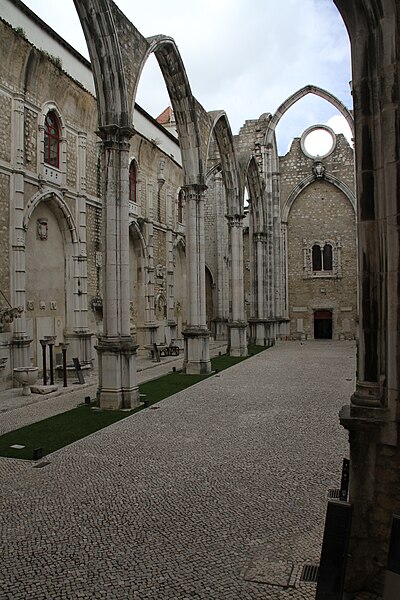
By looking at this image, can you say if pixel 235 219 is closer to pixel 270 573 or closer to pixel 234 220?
pixel 234 220

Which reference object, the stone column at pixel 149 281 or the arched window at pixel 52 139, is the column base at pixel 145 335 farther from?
the arched window at pixel 52 139

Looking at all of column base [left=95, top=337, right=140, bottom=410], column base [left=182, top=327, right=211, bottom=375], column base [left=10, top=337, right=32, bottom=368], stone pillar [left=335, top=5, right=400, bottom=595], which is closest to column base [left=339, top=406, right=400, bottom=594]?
stone pillar [left=335, top=5, right=400, bottom=595]

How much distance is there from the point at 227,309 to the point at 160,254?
8309 millimetres

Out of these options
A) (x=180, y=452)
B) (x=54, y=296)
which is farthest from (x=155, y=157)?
(x=180, y=452)

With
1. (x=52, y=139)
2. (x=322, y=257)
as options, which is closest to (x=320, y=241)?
(x=322, y=257)

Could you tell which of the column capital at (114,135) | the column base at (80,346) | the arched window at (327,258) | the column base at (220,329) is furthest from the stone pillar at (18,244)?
the arched window at (327,258)

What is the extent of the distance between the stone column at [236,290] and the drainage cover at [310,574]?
1739cm

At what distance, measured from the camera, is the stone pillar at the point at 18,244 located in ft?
46.1

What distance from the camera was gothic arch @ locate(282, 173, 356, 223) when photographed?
Result: 3153cm

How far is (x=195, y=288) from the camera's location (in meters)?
16.5

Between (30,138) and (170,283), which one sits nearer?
(30,138)

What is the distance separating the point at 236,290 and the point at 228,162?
204 inches

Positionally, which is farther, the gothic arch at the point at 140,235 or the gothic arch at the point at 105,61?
the gothic arch at the point at 140,235

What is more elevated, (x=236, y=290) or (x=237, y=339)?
(x=236, y=290)
